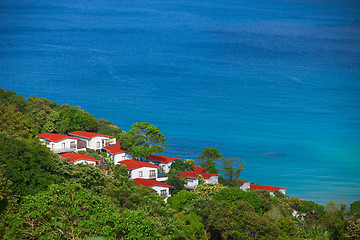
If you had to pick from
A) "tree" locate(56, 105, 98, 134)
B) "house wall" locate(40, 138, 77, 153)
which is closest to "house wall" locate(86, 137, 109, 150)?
"house wall" locate(40, 138, 77, 153)

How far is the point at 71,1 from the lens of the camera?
126 metres

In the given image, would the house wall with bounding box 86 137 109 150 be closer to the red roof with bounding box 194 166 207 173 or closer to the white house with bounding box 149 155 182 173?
the white house with bounding box 149 155 182 173

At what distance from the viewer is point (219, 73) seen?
112188mm

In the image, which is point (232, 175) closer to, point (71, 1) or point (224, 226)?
point (224, 226)

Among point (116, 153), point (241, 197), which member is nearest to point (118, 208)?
point (241, 197)

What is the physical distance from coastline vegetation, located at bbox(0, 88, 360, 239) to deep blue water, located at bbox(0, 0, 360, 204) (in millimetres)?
26087

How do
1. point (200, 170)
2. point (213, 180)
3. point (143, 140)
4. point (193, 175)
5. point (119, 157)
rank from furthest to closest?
point (200, 170), point (143, 140), point (119, 157), point (213, 180), point (193, 175)

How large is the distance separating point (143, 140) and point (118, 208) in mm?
24976

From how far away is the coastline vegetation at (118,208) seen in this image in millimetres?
13711

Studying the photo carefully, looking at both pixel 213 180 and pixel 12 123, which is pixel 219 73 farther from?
pixel 12 123

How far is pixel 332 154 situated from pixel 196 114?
24.6m

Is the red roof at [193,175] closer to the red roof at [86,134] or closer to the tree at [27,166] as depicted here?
the red roof at [86,134]

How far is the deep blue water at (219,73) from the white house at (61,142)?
20856 millimetres

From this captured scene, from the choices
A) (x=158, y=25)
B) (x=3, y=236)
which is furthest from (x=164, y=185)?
(x=158, y=25)
